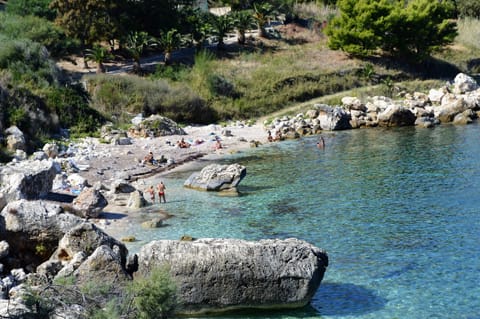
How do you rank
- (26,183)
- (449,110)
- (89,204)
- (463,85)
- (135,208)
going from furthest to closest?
(463,85)
(449,110)
(135,208)
(89,204)
(26,183)

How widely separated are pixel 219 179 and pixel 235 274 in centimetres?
1511

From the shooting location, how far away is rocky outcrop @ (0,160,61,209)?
23.2 m

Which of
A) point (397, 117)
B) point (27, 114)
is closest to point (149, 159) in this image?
point (27, 114)

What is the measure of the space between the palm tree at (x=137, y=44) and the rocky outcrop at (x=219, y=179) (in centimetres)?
2722

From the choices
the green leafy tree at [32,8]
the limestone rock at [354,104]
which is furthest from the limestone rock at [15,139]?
the green leafy tree at [32,8]

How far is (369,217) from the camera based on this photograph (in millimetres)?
25562

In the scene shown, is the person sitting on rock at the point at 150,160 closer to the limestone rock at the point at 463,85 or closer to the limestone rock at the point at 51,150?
the limestone rock at the point at 51,150

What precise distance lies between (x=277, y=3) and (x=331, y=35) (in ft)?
38.6

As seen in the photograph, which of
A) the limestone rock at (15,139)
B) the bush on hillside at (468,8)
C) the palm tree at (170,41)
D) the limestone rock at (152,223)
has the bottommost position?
the limestone rock at (15,139)

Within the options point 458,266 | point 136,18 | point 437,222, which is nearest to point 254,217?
point 437,222

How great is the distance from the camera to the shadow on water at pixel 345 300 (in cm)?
1709

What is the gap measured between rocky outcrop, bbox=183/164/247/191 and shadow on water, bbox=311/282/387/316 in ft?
42.2

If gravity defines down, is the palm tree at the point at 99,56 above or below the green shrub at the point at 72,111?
above

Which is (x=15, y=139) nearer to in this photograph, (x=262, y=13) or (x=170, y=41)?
(x=170, y=41)
